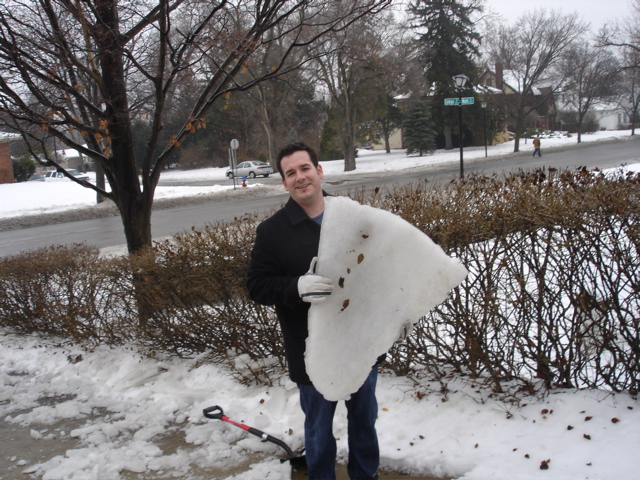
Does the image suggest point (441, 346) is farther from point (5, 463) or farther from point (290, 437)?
point (5, 463)

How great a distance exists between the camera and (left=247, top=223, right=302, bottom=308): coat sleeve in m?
2.33

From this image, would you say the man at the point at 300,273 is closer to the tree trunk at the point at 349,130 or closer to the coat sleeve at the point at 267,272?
the coat sleeve at the point at 267,272

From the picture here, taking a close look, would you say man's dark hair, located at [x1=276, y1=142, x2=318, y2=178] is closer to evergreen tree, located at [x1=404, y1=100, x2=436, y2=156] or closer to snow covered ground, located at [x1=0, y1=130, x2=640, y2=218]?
snow covered ground, located at [x1=0, y1=130, x2=640, y2=218]

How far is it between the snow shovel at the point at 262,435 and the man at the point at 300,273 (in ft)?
1.65

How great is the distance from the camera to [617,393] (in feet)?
9.91

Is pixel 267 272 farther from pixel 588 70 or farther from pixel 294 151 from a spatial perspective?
pixel 588 70

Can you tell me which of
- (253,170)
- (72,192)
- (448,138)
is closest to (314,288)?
(72,192)

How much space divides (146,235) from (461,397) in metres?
4.07

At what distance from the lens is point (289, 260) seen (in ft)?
7.88

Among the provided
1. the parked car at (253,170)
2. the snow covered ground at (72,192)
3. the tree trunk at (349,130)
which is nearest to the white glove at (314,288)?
the snow covered ground at (72,192)

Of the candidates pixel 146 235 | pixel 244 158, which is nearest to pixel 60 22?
pixel 146 235

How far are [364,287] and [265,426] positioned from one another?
166cm

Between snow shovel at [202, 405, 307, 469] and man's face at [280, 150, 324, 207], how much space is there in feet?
5.25

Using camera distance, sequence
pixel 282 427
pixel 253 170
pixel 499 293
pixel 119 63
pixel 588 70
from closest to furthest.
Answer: pixel 499 293 < pixel 282 427 < pixel 119 63 < pixel 253 170 < pixel 588 70
